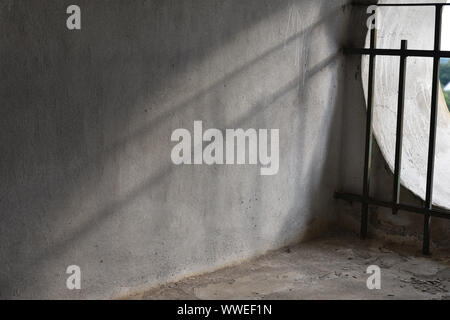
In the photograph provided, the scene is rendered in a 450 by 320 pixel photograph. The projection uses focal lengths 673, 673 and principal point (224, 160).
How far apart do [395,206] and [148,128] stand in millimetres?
2000

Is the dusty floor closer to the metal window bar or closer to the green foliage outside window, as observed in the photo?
the metal window bar

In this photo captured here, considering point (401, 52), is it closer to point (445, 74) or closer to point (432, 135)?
point (432, 135)

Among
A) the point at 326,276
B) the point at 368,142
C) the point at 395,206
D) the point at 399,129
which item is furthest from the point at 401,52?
the point at 326,276

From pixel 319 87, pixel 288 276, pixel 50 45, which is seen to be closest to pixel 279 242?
pixel 288 276

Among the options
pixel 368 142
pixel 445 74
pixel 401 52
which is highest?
pixel 445 74

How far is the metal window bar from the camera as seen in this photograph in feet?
14.5

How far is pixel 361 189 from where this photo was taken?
5031 mm

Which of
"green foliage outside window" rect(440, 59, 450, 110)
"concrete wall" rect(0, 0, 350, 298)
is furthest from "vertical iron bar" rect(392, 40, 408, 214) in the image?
"green foliage outside window" rect(440, 59, 450, 110)

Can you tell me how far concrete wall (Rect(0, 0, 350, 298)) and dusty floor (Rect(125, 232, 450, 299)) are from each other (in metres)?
0.12

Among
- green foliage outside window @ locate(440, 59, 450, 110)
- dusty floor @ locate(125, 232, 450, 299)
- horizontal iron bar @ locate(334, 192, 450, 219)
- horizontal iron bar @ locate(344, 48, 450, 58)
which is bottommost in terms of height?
dusty floor @ locate(125, 232, 450, 299)

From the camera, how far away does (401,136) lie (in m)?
4.66

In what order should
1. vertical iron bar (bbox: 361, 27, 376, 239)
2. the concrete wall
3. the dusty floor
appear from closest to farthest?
the concrete wall
the dusty floor
vertical iron bar (bbox: 361, 27, 376, 239)

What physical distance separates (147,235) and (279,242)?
1.22m
